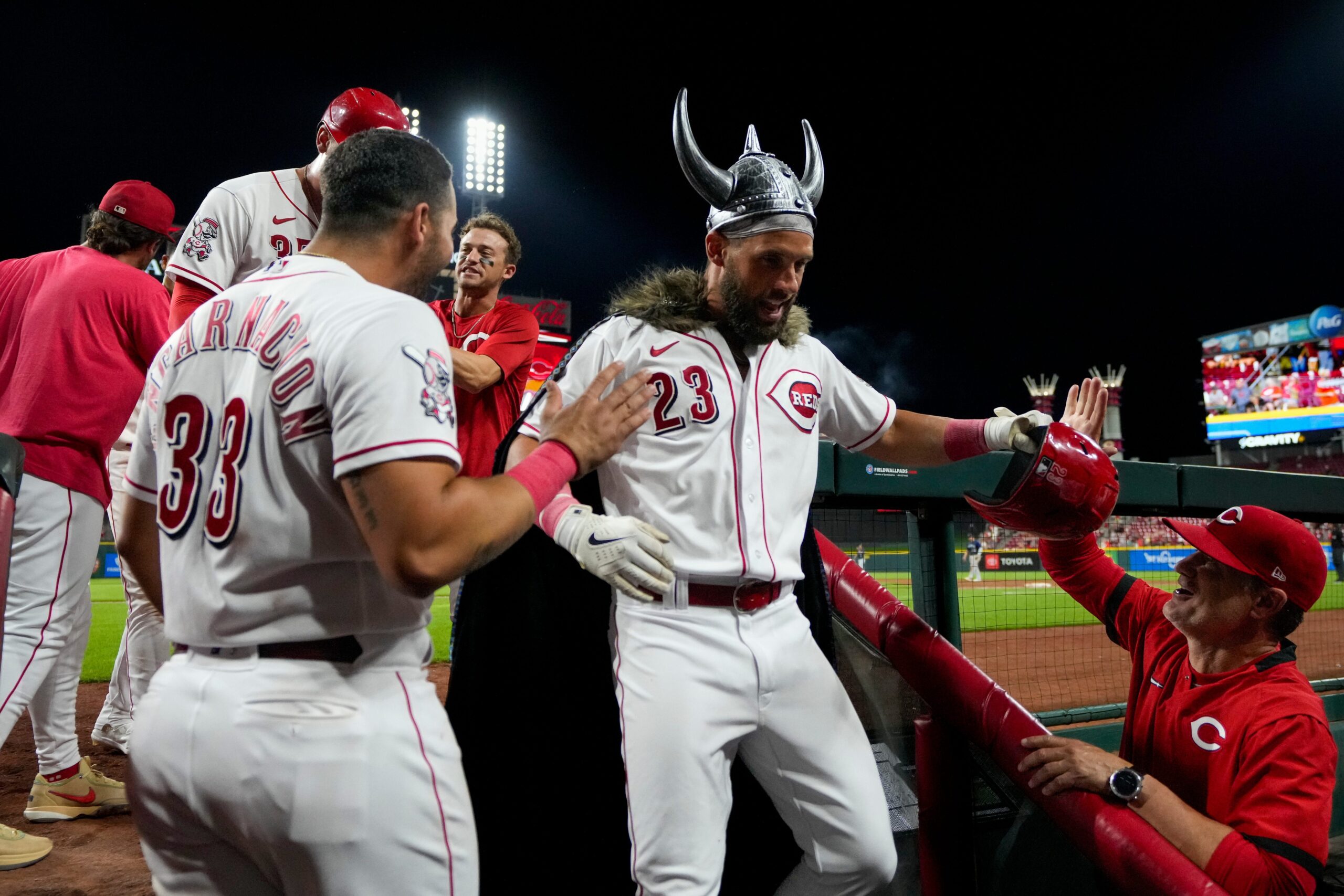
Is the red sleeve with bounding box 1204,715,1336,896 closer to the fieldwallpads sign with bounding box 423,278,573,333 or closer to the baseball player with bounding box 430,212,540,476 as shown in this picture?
the baseball player with bounding box 430,212,540,476

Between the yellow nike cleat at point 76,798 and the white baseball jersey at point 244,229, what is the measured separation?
1703 mm

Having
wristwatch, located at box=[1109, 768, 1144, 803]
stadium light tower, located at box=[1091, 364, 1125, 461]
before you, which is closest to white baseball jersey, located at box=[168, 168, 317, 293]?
wristwatch, located at box=[1109, 768, 1144, 803]

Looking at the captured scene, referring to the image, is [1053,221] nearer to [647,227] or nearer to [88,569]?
[647,227]

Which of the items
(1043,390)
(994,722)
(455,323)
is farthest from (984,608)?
(1043,390)

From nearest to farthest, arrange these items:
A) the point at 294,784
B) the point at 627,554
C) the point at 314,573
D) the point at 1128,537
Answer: the point at 294,784
the point at 314,573
the point at 627,554
the point at 1128,537

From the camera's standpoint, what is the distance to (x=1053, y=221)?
36.3m

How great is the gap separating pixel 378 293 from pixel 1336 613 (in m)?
19.2

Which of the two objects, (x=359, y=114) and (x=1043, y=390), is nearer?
(x=359, y=114)

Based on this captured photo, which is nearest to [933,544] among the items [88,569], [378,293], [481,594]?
[481,594]

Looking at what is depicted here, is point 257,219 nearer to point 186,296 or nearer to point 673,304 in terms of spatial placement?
point 186,296

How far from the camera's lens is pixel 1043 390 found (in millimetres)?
41688

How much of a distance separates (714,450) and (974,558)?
14.5 meters

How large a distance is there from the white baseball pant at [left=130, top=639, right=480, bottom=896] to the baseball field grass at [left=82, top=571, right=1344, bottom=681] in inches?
172

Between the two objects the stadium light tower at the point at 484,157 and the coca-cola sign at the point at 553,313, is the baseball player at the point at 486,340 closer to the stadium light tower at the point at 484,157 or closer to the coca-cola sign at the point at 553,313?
the stadium light tower at the point at 484,157
